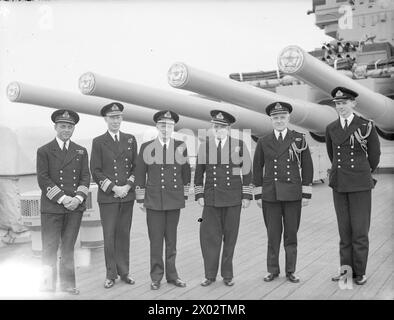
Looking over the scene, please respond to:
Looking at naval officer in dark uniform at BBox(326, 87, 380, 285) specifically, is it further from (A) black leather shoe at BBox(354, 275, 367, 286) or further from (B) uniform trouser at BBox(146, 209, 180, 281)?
(B) uniform trouser at BBox(146, 209, 180, 281)

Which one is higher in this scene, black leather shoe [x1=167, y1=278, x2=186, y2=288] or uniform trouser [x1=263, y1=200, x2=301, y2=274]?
uniform trouser [x1=263, y1=200, x2=301, y2=274]

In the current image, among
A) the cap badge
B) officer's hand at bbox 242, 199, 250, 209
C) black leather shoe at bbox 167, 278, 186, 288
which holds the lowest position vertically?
black leather shoe at bbox 167, 278, 186, 288

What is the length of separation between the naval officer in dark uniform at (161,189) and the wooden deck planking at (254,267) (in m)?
0.25

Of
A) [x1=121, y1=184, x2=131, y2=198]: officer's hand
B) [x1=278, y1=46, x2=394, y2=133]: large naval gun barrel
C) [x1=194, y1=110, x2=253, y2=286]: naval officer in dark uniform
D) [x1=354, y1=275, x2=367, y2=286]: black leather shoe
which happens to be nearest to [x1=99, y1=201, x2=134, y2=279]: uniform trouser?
[x1=121, y1=184, x2=131, y2=198]: officer's hand

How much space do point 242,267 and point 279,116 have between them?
1.45 metres

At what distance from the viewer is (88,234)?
5.32m

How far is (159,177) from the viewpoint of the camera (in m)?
3.90

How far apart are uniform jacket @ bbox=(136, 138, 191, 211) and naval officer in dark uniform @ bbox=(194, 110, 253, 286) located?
21 cm

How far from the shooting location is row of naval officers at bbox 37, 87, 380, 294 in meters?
3.75

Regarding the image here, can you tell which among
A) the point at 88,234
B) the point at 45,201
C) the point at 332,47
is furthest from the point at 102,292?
the point at 332,47

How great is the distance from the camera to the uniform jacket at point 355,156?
3.85 meters

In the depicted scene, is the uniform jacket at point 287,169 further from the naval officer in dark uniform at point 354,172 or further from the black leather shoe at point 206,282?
the black leather shoe at point 206,282

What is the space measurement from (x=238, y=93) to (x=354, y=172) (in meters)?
1.30

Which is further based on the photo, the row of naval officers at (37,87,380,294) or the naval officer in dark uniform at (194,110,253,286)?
the naval officer in dark uniform at (194,110,253,286)
